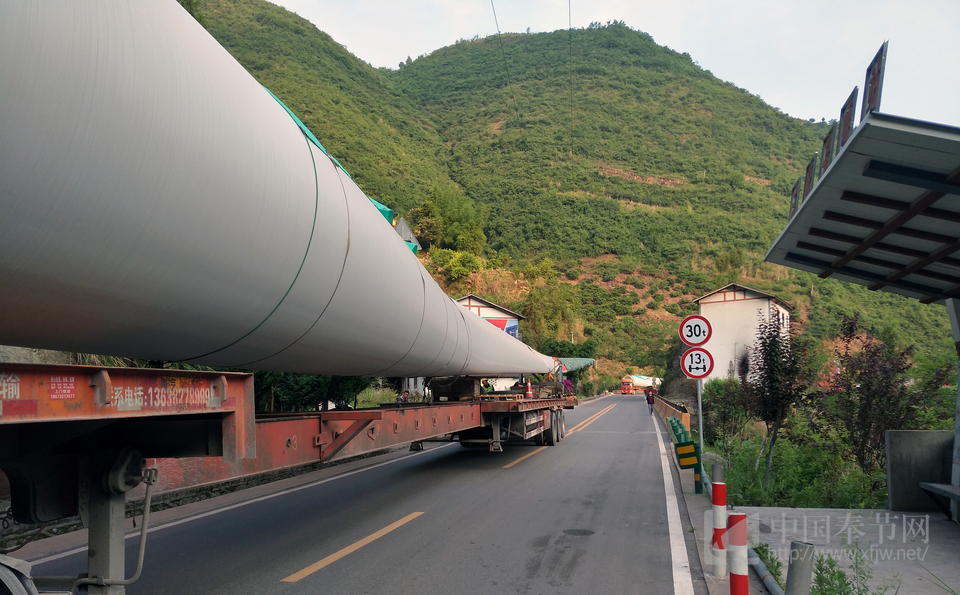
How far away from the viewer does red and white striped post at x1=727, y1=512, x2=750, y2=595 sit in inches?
171

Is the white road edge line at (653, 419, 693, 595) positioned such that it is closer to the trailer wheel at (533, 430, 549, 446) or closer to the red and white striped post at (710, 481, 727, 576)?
the red and white striped post at (710, 481, 727, 576)

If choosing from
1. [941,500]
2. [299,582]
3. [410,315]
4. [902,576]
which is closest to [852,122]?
[902,576]

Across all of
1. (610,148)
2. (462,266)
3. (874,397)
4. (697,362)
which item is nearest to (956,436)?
(874,397)

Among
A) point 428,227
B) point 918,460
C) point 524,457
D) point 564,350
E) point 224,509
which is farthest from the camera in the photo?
point 428,227

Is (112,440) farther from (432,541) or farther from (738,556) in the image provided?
(738,556)

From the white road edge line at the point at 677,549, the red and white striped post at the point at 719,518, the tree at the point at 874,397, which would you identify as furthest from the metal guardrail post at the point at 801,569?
the tree at the point at 874,397

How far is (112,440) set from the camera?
156 inches

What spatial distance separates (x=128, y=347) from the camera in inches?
134

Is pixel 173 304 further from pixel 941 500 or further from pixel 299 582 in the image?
pixel 941 500

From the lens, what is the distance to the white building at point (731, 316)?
45.7 meters

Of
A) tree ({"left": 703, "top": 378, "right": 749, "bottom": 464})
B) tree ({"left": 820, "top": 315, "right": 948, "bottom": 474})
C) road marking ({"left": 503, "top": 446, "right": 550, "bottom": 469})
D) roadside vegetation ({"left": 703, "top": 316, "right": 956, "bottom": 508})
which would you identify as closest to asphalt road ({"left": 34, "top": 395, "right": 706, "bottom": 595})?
road marking ({"left": 503, "top": 446, "right": 550, "bottom": 469})

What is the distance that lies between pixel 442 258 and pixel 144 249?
72.6 metres

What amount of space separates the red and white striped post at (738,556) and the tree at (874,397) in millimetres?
6882

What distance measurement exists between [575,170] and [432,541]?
439 feet
